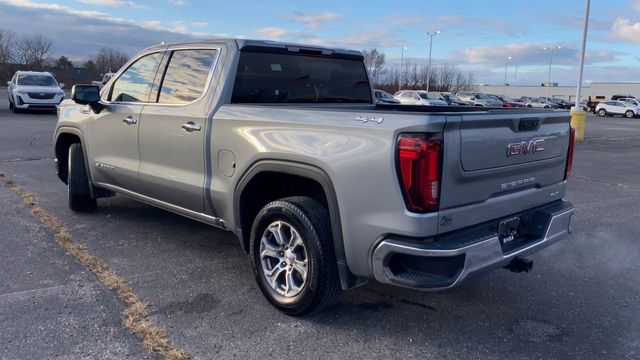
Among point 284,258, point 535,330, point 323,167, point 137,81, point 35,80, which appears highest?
point 137,81

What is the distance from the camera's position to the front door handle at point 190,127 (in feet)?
14.5

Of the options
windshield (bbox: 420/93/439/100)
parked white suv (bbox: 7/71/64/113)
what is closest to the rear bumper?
parked white suv (bbox: 7/71/64/113)

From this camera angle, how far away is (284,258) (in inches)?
153

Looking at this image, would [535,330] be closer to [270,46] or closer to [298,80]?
[298,80]

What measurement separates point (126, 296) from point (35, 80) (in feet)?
71.1

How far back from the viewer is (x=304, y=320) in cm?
384

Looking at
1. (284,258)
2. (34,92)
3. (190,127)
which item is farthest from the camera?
(34,92)

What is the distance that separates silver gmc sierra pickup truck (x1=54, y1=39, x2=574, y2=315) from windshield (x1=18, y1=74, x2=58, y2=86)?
19.5 metres

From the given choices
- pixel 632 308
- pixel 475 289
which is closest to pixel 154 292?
pixel 475 289

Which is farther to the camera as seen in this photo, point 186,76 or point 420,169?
point 186,76

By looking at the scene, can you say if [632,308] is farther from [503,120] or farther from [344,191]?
[344,191]

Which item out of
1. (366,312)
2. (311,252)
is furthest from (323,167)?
(366,312)

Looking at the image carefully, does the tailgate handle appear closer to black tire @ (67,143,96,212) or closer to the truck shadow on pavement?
the truck shadow on pavement

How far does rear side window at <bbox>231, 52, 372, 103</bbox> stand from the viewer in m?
4.58
